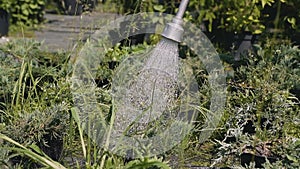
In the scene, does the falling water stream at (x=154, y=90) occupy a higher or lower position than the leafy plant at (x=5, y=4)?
higher

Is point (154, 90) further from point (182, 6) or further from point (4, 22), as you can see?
point (4, 22)

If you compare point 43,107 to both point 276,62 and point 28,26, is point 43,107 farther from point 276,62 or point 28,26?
point 28,26

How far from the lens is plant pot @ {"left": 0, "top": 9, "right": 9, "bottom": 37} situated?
610cm

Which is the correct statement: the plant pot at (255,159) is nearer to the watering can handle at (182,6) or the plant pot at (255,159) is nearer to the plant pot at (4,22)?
the watering can handle at (182,6)

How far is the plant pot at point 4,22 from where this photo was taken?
20.0 ft

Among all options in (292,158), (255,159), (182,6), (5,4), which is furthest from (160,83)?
(5,4)

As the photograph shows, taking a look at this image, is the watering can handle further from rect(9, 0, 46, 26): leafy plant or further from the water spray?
rect(9, 0, 46, 26): leafy plant

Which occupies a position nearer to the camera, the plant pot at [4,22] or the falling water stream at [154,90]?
the falling water stream at [154,90]

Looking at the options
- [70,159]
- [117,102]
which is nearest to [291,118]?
[117,102]

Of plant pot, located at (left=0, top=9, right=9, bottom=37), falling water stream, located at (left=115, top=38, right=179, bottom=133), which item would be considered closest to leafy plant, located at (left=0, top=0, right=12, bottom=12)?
plant pot, located at (left=0, top=9, right=9, bottom=37)

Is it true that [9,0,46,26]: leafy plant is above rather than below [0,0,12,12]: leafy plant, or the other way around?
below

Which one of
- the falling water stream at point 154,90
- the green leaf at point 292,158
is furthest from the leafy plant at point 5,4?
the green leaf at point 292,158

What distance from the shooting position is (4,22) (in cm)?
615

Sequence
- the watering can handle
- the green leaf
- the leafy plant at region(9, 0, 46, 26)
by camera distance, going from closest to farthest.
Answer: the green leaf
the watering can handle
the leafy plant at region(9, 0, 46, 26)
